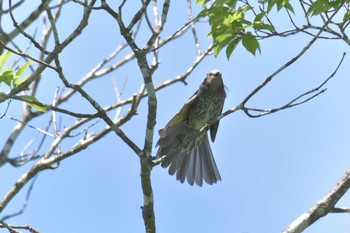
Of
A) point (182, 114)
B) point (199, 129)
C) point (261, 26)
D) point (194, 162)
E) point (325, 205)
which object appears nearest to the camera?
point (325, 205)

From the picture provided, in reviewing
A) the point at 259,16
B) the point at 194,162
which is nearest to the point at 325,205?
the point at 259,16

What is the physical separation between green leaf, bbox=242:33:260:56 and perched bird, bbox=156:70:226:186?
1751mm

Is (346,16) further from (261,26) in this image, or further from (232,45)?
(232,45)

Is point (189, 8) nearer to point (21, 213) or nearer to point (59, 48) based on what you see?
point (21, 213)

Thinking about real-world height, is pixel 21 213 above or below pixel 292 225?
above

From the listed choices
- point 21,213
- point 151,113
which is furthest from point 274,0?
point 21,213

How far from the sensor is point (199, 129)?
19.3ft

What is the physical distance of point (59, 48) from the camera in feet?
11.9

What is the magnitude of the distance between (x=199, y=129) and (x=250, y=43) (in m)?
2.08

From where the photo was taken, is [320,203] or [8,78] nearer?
[320,203]

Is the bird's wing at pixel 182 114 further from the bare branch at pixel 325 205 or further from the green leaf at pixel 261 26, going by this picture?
the bare branch at pixel 325 205

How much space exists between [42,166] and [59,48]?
8.53 feet

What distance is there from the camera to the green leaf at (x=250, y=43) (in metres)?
3.88

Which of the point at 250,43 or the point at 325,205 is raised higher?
the point at 250,43
